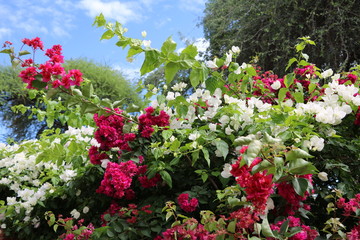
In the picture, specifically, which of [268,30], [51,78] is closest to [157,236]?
[51,78]

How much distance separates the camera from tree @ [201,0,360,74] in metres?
5.98

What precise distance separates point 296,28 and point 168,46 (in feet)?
18.0

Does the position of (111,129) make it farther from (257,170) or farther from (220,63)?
(257,170)

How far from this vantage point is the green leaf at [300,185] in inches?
49.6

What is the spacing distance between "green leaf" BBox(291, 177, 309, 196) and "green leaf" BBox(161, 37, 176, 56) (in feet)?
2.56

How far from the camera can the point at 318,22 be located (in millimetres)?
6664

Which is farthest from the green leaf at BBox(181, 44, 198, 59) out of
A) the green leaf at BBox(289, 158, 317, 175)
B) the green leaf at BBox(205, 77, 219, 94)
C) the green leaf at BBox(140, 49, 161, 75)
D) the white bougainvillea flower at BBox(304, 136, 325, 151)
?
the green leaf at BBox(289, 158, 317, 175)

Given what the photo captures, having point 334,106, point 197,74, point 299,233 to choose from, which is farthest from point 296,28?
point 299,233

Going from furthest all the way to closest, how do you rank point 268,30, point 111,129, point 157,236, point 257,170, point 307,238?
point 268,30
point 111,129
point 157,236
point 307,238
point 257,170

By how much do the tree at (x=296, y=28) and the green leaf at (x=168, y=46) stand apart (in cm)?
414

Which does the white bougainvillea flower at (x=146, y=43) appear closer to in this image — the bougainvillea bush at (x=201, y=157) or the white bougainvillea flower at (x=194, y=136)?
the bougainvillea bush at (x=201, y=157)

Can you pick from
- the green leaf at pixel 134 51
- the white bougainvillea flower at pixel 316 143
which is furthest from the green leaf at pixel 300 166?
the green leaf at pixel 134 51

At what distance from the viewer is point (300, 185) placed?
1.27m

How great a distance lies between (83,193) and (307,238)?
5.23 feet
